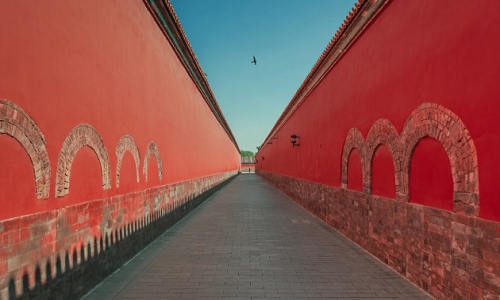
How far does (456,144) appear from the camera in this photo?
11.1 feet

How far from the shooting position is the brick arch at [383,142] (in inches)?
185

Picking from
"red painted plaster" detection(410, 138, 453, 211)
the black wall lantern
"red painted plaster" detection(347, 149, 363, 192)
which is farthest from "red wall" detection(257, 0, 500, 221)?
the black wall lantern

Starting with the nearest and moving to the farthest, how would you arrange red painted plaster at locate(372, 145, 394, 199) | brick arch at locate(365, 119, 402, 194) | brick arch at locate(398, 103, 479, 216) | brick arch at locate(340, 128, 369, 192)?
brick arch at locate(398, 103, 479, 216), brick arch at locate(365, 119, 402, 194), red painted plaster at locate(372, 145, 394, 199), brick arch at locate(340, 128, 369, 192)

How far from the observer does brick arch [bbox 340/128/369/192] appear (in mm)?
6062

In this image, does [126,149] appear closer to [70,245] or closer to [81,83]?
[81,83]

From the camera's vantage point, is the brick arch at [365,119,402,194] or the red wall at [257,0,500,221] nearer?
the red wall at [257,0,500,221]

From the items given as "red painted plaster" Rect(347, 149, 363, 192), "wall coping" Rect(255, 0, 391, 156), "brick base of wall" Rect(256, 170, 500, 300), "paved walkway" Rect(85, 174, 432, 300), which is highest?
"wall coping" Rect(255, 0, 391, 156)

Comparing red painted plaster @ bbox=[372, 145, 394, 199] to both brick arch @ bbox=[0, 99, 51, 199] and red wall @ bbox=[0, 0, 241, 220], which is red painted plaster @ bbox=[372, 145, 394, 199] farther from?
brick arch @ bbox=[0, 99, 51, 199]

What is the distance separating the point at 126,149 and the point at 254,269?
10.1ft

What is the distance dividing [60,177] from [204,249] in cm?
309

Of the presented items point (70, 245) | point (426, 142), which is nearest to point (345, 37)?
point (426, 142)

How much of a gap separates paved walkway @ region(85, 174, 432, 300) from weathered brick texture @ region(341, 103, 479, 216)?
1315 mm

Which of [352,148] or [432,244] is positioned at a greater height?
[352,148]

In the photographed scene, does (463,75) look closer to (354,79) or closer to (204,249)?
(354,79)
